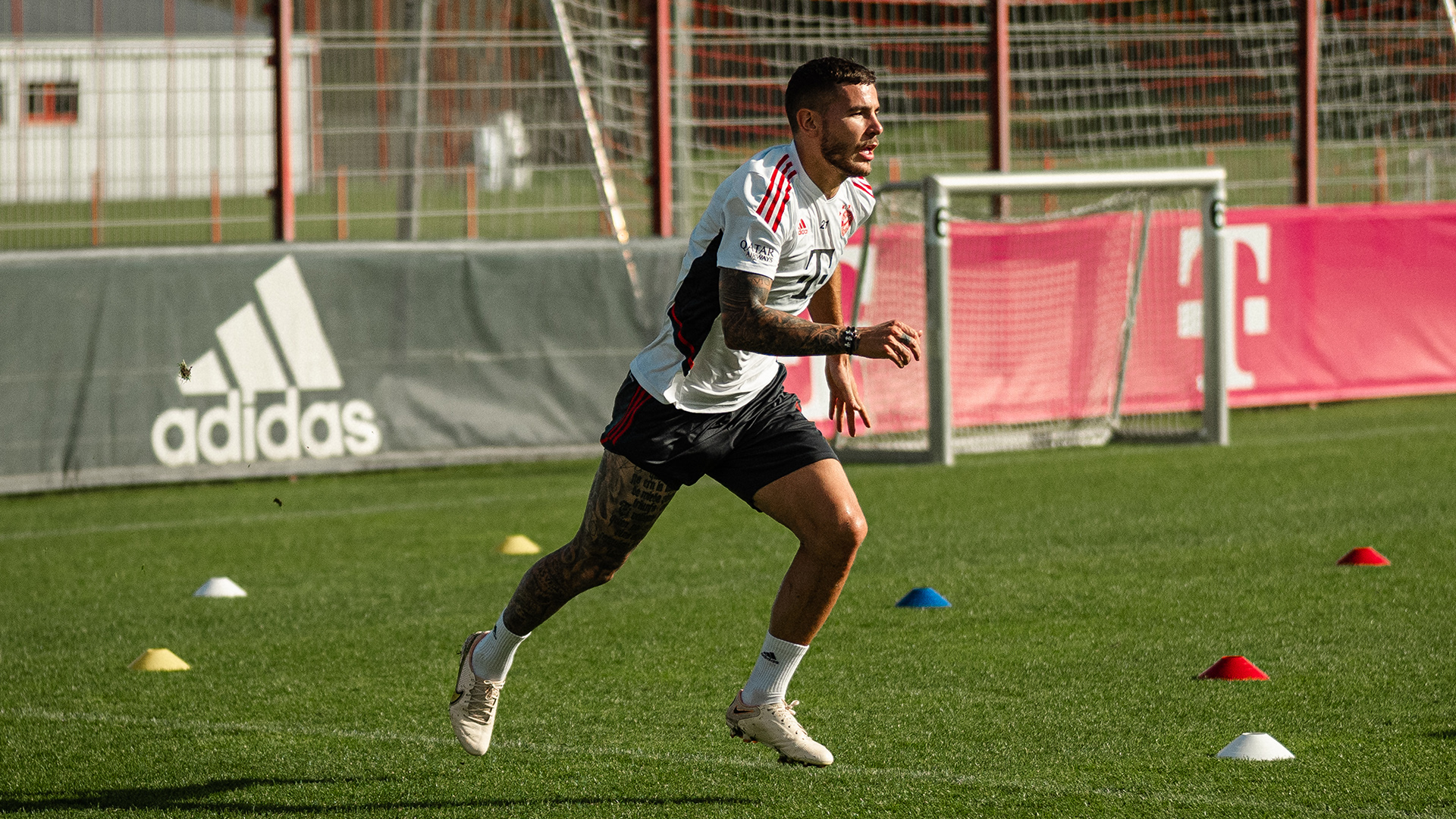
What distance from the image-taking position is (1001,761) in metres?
4.96

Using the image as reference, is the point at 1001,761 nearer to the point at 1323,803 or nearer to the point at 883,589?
the point at 1323,803

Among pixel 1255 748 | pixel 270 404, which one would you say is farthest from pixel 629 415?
pixel 270 404

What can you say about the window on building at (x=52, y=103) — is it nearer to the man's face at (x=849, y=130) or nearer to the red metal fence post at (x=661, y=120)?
the red metal fence post at (x=661, y=120)

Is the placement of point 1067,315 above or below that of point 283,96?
below

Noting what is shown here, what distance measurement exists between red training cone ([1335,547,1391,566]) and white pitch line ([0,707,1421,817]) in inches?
131

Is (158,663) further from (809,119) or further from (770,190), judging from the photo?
(809,119)

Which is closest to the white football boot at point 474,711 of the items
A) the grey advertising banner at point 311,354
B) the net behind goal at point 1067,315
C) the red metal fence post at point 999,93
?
the grey advertising banner at point 311,354

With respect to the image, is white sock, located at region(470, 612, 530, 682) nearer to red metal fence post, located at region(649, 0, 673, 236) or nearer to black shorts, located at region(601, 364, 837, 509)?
black shorts, located at region(601, 364, 837, 509)

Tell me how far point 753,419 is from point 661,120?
8.11 meters

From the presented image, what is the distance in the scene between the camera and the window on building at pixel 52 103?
10.9m

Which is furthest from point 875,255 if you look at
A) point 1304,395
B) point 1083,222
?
point 1304,395

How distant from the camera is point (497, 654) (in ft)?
17.0

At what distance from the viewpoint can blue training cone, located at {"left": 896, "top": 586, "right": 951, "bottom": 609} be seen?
7250mm

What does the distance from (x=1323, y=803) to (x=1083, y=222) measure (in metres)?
9.90
